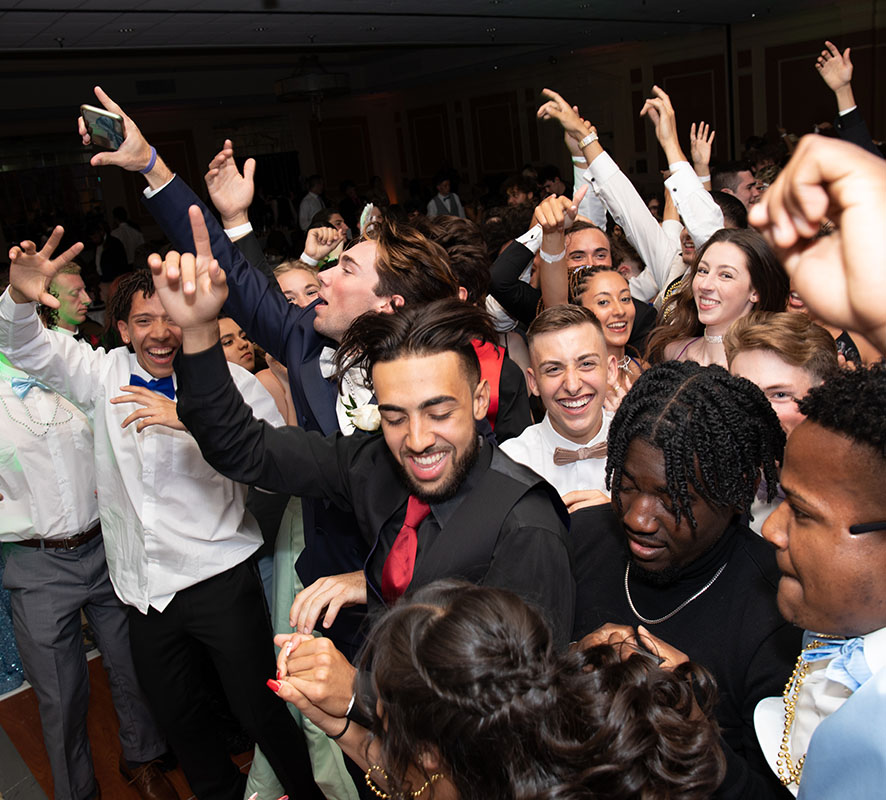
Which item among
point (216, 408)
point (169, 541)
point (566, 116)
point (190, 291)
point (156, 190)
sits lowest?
point (169, 541)

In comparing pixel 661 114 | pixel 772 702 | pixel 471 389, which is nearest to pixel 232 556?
pixel 471 389

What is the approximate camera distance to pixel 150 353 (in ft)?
7.61

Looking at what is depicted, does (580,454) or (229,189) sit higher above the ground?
(229,189)

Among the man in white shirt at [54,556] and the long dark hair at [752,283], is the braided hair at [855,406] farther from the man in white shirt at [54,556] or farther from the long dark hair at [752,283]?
the man in white shirt at [54,556]

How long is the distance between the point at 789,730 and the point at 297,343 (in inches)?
62.7

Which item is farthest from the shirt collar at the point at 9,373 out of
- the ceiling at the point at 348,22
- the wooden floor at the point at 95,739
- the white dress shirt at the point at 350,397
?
the ceiling at the point at 348,22

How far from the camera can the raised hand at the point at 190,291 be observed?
1521mm

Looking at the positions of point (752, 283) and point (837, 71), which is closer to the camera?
point (752, 283)

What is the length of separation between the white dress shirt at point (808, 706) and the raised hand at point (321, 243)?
2565 millimetres

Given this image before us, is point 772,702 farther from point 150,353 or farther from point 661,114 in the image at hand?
point 661,114

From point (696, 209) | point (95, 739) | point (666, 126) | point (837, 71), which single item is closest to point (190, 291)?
point (696, 209)

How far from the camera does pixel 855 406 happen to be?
100cm

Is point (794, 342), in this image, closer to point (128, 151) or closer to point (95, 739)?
point (128, 151)

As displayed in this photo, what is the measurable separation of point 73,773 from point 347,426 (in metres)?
1.54
